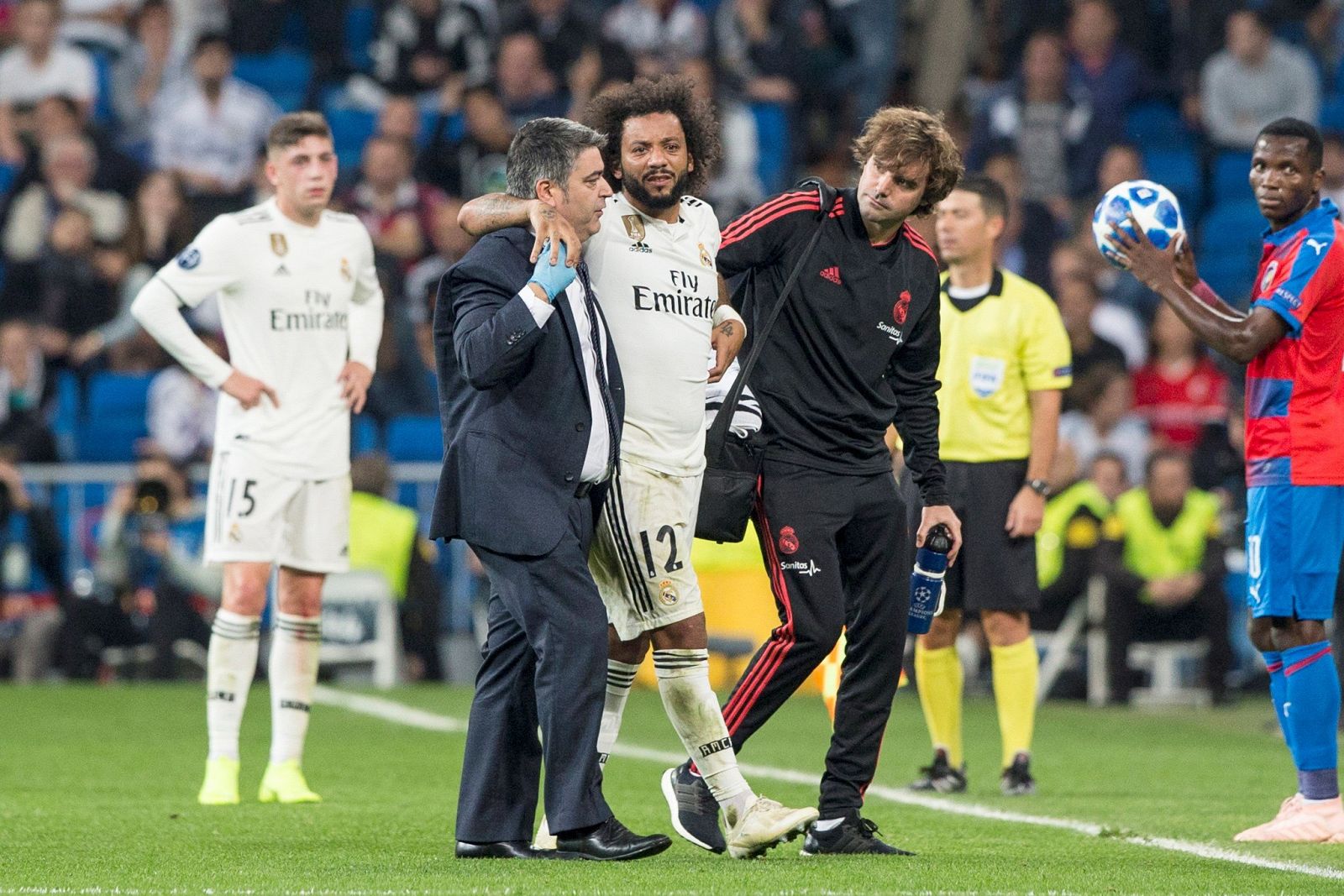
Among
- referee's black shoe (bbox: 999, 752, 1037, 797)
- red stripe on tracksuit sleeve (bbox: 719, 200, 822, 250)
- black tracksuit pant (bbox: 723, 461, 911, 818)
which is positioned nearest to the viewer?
black tracksuit pant (bbox: 723, 461, 911, 818)

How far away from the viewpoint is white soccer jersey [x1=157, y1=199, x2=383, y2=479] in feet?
27.5

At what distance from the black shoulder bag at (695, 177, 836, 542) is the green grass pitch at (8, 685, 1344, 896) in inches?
39.3

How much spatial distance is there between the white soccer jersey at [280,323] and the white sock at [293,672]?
23.9 inches

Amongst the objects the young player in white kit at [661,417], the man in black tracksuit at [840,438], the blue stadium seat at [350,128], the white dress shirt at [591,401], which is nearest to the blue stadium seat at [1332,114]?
the blue stadium seat at [350,128]

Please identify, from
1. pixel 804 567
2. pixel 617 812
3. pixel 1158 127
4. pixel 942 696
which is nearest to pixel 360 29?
pixel 1158 127

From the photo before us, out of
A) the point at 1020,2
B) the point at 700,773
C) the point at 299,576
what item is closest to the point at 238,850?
the point at 700,773


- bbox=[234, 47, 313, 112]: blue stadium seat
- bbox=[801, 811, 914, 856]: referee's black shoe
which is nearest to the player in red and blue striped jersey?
bbox=[801, 811, 914, 856]: referee's black shoe

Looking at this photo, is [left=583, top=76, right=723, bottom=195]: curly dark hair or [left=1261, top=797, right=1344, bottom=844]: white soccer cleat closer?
[left=583, top=76, right=723, bottom=195]: curly dark hair

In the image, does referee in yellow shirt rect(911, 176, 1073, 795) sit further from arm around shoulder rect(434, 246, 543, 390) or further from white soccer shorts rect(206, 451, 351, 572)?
arm around shoulder rect(434, 246, 543, 390)

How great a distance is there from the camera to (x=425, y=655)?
14.6 metres

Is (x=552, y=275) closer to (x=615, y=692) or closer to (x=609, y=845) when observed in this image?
(x=615, y=692)

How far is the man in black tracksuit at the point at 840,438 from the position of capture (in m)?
6.47

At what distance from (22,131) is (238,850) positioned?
1244cm

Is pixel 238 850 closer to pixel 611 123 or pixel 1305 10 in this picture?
pixel 611 123
